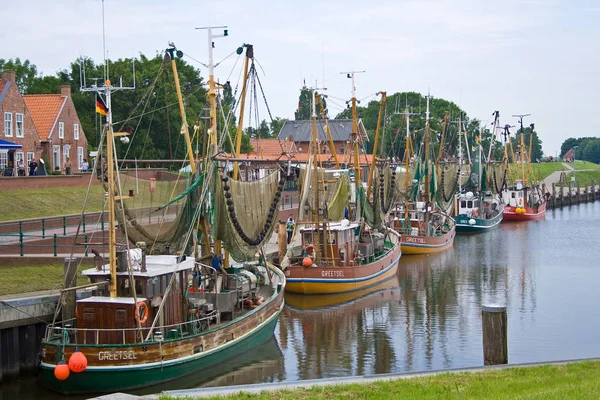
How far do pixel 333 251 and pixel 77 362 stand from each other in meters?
21.1

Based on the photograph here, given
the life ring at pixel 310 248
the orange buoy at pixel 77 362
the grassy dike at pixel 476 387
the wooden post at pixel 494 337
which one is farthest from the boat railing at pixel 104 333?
the life ring at pixel 310 248

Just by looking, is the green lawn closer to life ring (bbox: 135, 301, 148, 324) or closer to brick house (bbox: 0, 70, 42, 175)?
brick house (bbox: 0, 70, 42, 175)

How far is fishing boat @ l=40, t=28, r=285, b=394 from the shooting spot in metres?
22.1

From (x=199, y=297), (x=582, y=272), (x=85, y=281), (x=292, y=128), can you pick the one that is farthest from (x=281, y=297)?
(x=292, y=128)

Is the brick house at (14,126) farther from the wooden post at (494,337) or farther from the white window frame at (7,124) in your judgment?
the wooden post at (494,337)

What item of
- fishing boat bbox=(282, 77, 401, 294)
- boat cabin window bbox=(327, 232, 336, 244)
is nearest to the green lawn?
fishing boat bbox=(282, 77, 401, 294)

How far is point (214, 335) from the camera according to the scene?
2556 centimetres

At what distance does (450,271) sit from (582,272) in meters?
7.98

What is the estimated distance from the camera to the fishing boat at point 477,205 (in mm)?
73688

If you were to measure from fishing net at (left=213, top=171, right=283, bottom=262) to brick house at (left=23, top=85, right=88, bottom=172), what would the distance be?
35.4 metres

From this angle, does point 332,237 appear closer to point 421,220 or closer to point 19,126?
point 421,220

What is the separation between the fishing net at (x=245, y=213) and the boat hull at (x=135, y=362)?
181 inches

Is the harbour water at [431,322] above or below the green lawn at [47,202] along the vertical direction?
below

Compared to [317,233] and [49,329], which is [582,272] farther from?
[49,329]
